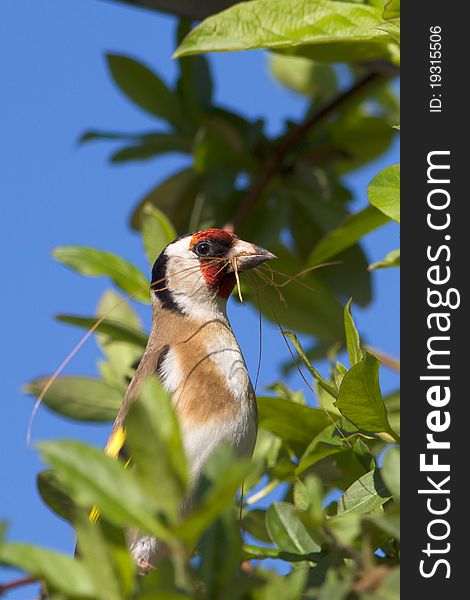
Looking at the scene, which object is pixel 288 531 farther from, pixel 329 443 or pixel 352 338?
pixel 352 338

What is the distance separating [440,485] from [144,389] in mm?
1088

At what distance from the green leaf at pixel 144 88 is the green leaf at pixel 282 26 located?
5.92ft

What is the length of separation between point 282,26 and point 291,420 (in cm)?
123

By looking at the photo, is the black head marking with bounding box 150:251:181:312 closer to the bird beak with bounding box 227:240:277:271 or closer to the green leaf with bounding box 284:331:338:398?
the bird beak with bounding box 227:240:277:271

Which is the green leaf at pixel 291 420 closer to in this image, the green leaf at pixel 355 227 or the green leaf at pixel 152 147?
the green leaf at pixel 355 227

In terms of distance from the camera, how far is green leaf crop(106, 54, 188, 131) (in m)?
5.07

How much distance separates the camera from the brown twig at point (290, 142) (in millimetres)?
4660

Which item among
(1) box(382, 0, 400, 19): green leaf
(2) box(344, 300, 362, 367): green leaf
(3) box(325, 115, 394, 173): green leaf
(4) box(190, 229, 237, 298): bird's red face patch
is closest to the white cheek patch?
(4) box(190, 229, 237, 298): bird's red face patch

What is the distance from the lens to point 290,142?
4.80 meters

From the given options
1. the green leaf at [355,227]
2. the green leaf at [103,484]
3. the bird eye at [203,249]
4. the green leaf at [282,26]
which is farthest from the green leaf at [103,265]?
the green leaf at [103,484]

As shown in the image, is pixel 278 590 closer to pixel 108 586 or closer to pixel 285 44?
pixel 108 586

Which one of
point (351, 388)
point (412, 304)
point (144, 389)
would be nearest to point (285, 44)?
point (412, 304)

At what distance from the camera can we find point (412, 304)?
9.12ft

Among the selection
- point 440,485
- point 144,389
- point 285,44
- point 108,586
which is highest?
point 285,44
